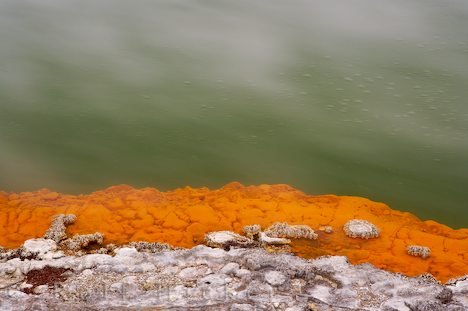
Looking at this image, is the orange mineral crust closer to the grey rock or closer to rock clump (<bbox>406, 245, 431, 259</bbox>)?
rock clump (<bbox>406, 245, 431, 259</bbox>)

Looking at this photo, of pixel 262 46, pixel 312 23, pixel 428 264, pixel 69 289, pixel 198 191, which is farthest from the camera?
pixel 312 23

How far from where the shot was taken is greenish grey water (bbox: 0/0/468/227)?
611cm

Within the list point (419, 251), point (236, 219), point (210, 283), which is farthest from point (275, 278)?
point (419, 251)

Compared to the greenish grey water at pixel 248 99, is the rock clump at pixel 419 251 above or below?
below

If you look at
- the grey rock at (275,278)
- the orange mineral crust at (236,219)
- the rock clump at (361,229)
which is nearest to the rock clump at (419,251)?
the orange mineral crust at (236,219)

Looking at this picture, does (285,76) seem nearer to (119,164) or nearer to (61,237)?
(119,164)

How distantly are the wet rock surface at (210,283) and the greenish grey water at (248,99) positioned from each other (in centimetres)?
161

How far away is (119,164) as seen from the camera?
20.4ft

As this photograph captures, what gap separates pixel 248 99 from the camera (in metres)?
7.59

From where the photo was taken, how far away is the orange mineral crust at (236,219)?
477 centimetres

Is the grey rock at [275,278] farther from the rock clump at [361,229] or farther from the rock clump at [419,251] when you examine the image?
the rock clump at [419,251]

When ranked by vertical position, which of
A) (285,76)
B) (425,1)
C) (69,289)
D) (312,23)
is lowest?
(69,289)

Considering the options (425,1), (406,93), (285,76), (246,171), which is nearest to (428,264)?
(246,171)

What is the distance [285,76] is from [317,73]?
0.54 metres
